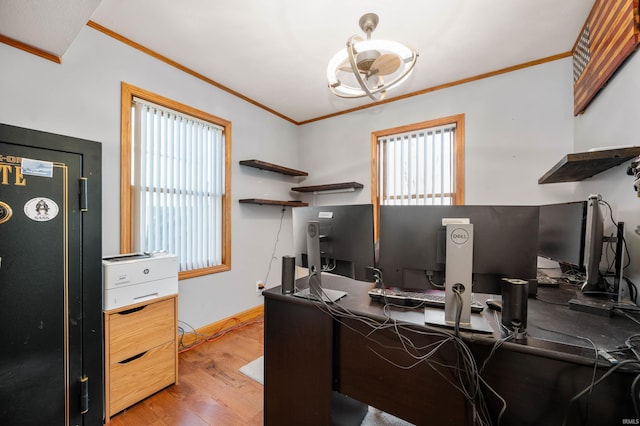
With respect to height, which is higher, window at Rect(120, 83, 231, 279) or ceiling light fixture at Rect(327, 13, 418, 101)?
ceiling light fixture at Rect(327, 13, 418, 101)

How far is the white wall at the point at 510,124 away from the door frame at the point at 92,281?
10.2 ft

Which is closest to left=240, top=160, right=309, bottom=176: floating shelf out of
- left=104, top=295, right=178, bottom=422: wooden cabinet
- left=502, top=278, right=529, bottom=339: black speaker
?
left=104, top=295, right=178, bottom=422: wooden cabinet

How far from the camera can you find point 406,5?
72.5 inches

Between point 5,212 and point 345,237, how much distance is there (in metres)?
1.77

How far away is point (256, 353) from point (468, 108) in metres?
3.52

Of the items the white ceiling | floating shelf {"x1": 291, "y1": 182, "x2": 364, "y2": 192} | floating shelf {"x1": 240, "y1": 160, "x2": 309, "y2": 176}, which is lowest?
floating shelf {"x1": 291, "y1": 182, "x2": 364, "y2": 192}

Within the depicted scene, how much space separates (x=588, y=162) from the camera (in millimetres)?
1562

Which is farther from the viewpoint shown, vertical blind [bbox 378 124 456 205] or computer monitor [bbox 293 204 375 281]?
vertical blind [bbox 378 124 456 205]

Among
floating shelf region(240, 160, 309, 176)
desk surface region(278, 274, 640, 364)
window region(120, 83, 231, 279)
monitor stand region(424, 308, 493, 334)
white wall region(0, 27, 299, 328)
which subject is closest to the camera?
desk surface region(278, 274, 640, 364)

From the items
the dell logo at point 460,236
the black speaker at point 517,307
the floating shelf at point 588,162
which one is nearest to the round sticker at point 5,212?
the dell logo at point 460,236

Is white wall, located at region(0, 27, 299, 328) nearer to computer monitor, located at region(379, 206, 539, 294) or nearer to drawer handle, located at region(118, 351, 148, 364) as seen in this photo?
drawer handle, located at region(118, 351, 148, 364)

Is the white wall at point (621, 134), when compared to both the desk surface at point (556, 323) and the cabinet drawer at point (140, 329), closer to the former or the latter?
the desk surface at point (556, 323)

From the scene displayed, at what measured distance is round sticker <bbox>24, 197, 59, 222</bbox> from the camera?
53.2 inches

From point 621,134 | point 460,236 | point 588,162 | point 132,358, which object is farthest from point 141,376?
point 621,134
